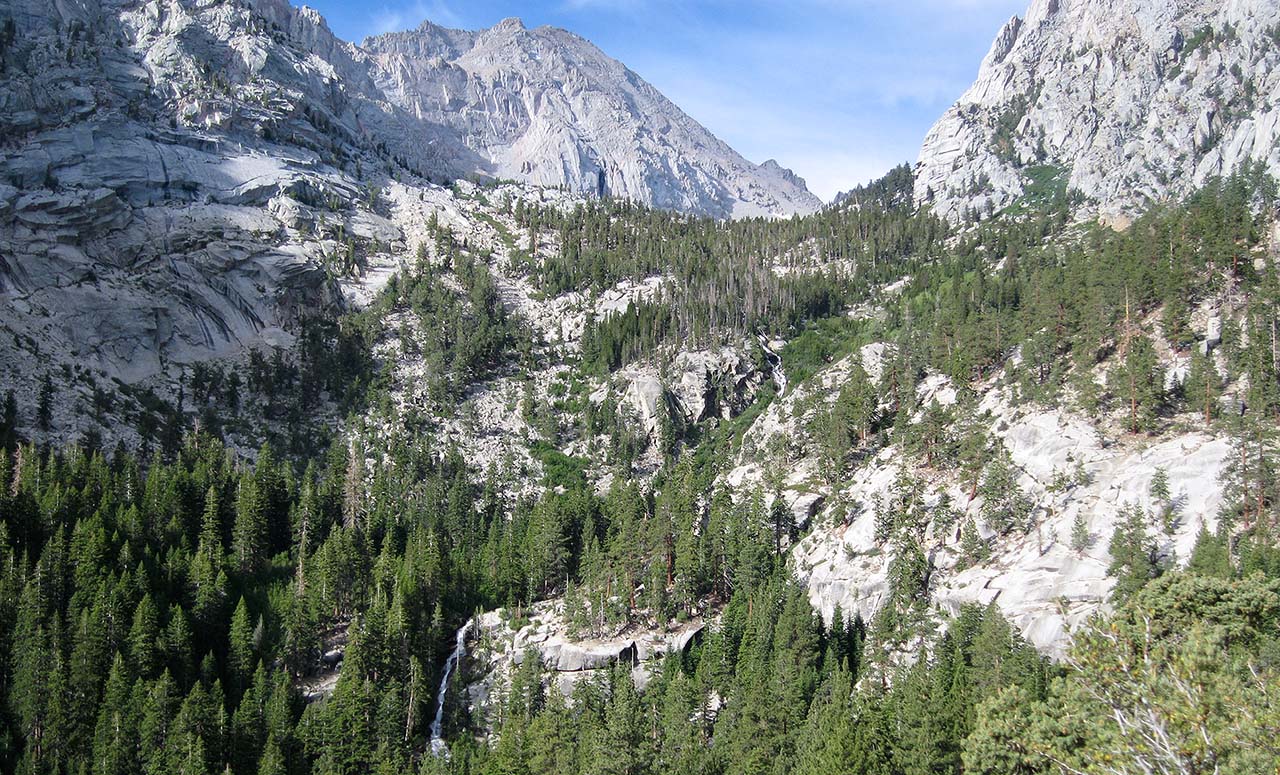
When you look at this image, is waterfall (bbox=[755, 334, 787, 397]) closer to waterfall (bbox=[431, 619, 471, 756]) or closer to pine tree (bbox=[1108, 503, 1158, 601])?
waterfall (bbox=[431, 619, 471, 756])

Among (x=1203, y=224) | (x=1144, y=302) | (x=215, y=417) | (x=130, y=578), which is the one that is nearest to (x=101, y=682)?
(x=130, y=578)

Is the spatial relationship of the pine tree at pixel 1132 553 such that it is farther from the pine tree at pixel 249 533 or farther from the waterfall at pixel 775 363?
the pine tree at pixel 249 533

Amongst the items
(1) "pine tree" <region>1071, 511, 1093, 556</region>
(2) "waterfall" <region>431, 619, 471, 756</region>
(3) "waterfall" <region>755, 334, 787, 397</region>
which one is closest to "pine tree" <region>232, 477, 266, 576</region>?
(2) "waterfall" <region>431, 619, 471, 756</region>

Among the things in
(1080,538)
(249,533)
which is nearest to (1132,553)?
(1080,538)

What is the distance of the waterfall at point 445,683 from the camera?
246 ft

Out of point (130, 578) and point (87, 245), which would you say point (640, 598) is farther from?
point (87, 245)

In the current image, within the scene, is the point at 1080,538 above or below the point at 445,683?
above

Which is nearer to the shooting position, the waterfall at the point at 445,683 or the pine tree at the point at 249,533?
the waterfall at the point at 445,683

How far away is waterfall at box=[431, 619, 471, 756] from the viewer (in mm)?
75000

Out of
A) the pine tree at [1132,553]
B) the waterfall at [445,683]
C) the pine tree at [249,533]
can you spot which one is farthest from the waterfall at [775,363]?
the pine tree at [249,533]

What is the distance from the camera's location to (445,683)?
84.7 m

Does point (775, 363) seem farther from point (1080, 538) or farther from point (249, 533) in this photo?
point (249, 533)

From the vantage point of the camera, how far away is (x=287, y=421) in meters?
145

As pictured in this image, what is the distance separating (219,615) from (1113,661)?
8191 cm
